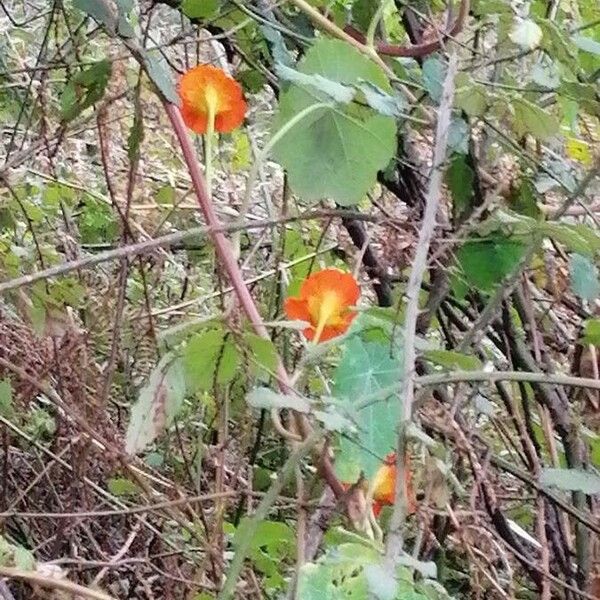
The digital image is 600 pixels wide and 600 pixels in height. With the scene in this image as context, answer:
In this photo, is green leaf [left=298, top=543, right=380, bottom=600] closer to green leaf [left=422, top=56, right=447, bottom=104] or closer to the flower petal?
the flower petal

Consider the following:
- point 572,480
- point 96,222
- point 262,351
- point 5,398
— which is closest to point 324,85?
point 262,351

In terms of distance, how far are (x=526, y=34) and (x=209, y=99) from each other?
0.20 metres

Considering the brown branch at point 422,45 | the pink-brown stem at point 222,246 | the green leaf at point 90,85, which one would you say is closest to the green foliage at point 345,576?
the pink-brown stem at point 222,246

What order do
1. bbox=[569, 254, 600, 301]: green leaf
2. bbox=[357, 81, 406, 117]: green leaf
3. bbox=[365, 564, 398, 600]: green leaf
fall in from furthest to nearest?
1. bbox=[569, 254, 600, 301]: green leaf
2. bbox=[357, 81, 406, 117]: green leaf
3. bbox=[365, 564, 398, 600]: green leaf

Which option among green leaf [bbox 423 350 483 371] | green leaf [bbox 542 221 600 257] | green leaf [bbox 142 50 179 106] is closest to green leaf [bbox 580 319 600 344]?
green leaf [bbox 542 221 600 257]

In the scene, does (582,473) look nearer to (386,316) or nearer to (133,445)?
(386,316)

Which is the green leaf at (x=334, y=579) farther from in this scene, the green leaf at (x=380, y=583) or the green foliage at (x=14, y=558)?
the green foliage at (x=14, y=558)

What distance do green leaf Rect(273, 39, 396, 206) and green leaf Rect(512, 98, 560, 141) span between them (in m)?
0.11

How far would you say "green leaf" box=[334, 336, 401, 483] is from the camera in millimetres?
539

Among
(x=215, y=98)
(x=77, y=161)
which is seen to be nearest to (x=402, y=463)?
(x=215, y=98)

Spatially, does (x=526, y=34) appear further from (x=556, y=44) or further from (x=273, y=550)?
(x=273, y=550)

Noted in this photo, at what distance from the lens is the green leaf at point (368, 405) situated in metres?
0.54

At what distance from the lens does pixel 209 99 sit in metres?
0.69

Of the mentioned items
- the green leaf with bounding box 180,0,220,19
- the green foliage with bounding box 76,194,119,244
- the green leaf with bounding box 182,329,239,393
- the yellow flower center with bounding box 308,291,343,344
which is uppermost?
the green foliage with bounding box 76,194,119,244
